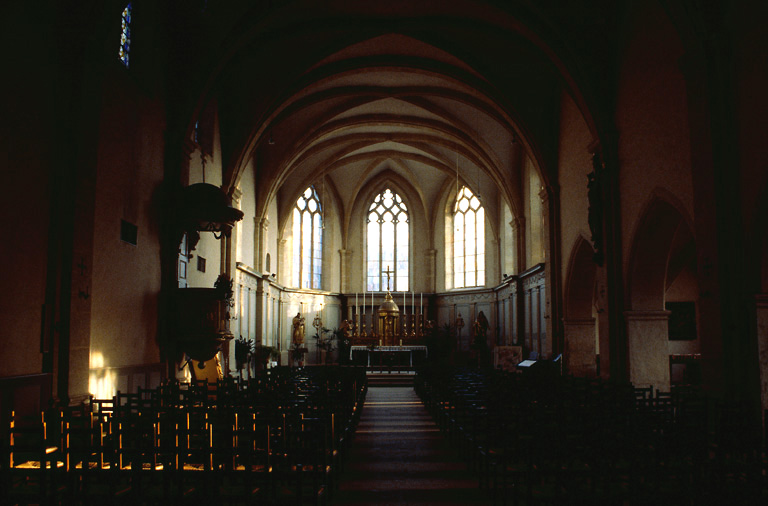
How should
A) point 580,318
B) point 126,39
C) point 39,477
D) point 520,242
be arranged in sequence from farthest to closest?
point 520,242
point 580,318
point 126,39
point 39,477

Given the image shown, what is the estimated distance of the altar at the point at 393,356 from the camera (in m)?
28.2

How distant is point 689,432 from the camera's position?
539 cm

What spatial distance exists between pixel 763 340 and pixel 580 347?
9.00 meters

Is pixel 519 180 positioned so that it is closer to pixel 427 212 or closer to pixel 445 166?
pixel 445 166

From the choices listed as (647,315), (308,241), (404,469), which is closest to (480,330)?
(308,241)

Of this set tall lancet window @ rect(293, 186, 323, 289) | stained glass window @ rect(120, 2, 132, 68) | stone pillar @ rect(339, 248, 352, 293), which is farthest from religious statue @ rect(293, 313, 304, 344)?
stained glass window @ rect(120, 2, 132, 68)

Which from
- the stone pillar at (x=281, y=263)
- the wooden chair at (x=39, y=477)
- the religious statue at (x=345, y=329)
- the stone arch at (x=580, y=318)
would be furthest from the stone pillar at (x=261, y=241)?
the wooden chair at (x=39, y=477)

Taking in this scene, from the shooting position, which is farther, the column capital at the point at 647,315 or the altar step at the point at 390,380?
the altar step at the point at 390,380

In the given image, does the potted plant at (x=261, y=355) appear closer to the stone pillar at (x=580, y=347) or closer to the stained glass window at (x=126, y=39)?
the stone pillar at (x=580, y=347)

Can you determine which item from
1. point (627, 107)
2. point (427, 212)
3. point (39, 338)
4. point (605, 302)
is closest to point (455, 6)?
point (627, 107)

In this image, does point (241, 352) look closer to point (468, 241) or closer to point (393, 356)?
point (393, 356)

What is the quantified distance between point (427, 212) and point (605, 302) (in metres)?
18.6

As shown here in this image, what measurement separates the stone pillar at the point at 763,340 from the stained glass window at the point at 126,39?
11.1 meters

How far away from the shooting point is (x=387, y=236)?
3369 centimetres
